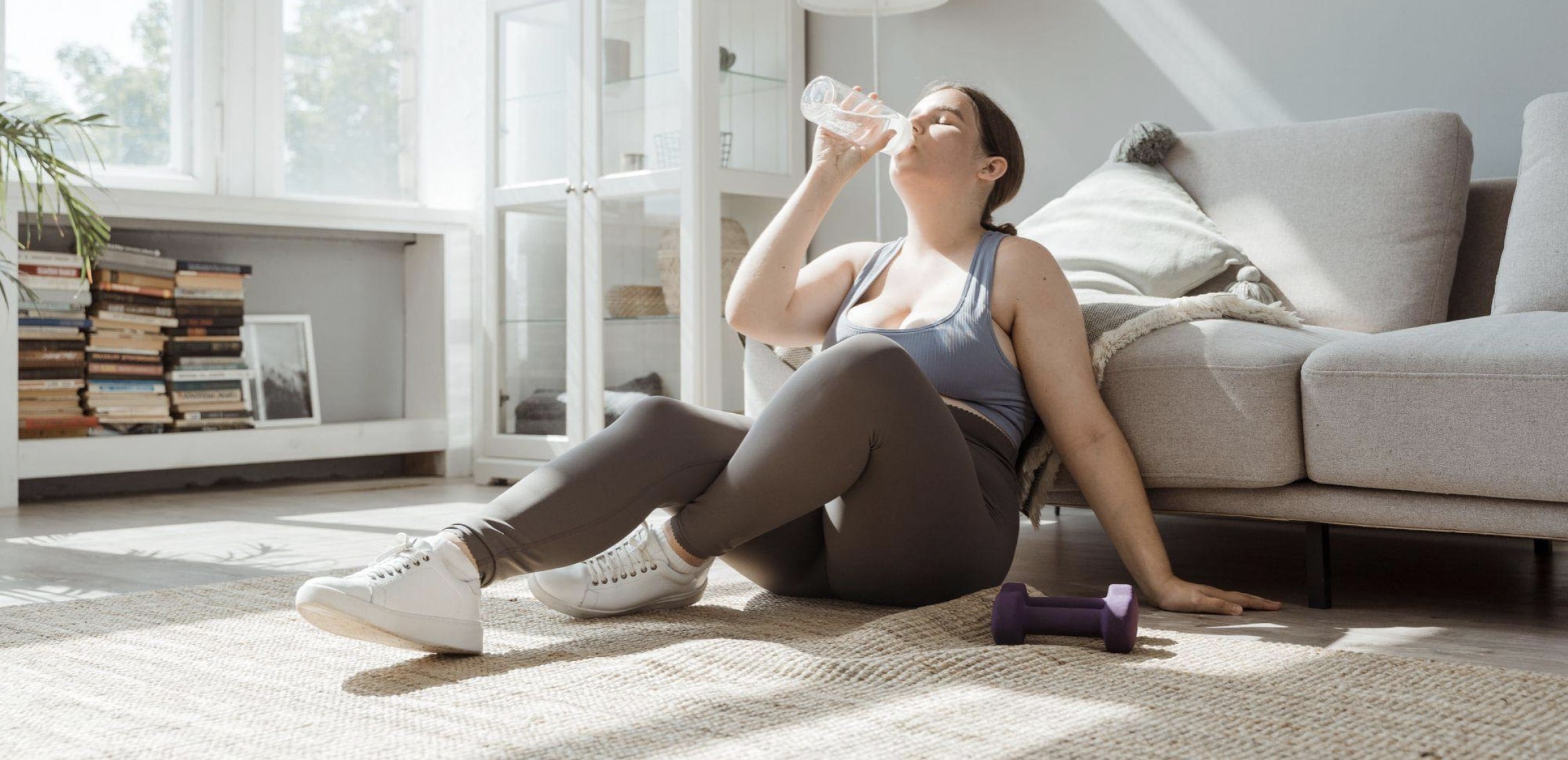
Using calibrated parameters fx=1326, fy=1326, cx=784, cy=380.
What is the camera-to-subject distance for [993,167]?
6.17 ft

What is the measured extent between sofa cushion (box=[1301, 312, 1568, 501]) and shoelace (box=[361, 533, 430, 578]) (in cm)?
116

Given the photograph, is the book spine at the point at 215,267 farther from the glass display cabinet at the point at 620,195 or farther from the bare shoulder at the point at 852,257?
the bare shoulder at the point at 852,257

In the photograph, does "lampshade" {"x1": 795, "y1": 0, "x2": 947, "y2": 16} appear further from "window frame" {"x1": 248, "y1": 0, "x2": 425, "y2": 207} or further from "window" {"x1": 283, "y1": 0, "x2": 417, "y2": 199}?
"window" {"x1": 283, "y1": 0, "x2": 417, "y2": 199}

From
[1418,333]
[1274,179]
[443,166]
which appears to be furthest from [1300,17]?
[443,166]

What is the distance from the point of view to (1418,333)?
5.83 ft

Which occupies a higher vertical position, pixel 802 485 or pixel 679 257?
pixel 679 257

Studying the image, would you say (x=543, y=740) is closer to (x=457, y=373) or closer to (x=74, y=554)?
(x=74, y=554)

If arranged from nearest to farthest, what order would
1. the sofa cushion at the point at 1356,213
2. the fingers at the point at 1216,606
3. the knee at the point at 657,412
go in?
the knee at the point at 657,412
the fingers at the point at 1216,606
the sofa cushion at the point at 1356,213

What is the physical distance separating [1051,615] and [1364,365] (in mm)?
569

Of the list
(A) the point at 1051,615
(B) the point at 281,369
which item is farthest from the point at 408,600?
(B) the point at 281,369

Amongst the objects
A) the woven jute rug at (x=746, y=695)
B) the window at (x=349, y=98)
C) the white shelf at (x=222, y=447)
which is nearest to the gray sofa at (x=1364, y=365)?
the woven jute rug at (x=746, y=695)

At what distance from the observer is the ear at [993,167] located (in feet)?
6.17

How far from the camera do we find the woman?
1.45 m

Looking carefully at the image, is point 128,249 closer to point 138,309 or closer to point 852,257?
point 138,309
